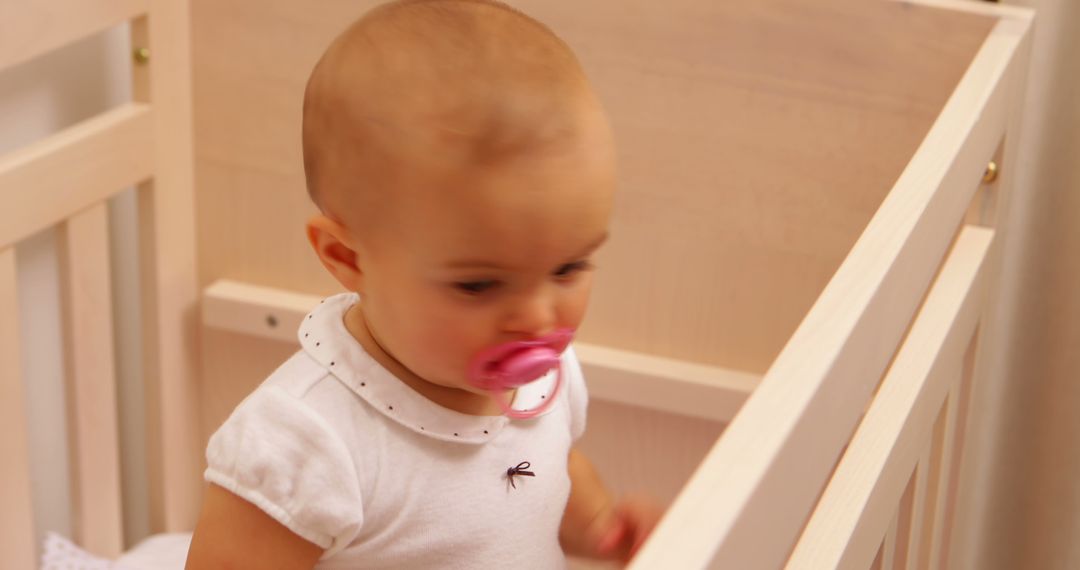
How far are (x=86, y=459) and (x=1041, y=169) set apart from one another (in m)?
0.81

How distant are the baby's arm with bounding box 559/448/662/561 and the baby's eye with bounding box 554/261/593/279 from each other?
0.61ft

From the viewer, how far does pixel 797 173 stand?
44.6 inches

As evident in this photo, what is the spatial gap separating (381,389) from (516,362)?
4.1 inches

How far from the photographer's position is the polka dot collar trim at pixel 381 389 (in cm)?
76

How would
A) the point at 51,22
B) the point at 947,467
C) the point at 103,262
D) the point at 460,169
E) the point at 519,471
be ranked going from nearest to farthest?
the point at 460,169, the point at 519,471, the point at 947,467, the point at 51,22, the point at 103,262

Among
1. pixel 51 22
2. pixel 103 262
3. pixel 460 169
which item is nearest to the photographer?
pixel 460 169

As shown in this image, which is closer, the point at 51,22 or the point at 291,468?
the point at 291,468

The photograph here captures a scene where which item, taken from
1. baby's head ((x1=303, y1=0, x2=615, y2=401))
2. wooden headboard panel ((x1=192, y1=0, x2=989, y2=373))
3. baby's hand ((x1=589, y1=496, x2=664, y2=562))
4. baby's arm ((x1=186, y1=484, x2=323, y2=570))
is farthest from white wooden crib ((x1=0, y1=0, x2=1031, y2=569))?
baby's arm ((x1=186, y1=484, x2=323, y2=570))

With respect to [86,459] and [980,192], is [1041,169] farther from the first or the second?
[86,459]

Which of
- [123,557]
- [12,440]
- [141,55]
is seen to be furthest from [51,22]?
[123,557]

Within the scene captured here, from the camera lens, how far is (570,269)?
0.71 m

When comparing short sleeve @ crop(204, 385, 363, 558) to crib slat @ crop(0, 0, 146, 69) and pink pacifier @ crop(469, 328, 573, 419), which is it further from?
crib slat @ crop(0, 0, 146, 69)

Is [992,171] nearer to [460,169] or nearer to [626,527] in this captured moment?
[626,527]

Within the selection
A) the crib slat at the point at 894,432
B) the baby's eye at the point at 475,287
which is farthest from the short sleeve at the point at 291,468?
the crib slat at the point at 894,432
